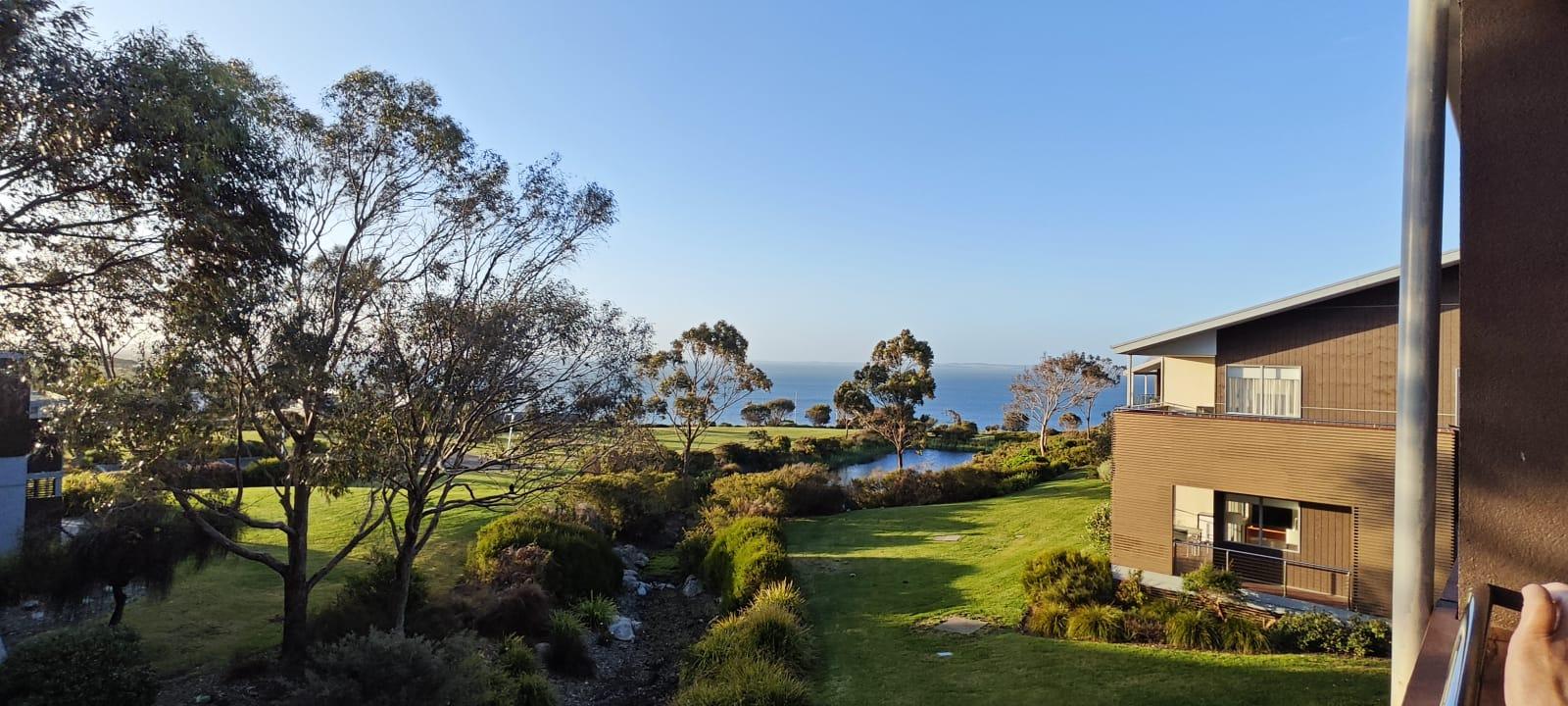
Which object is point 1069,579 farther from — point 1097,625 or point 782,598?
point 782,598

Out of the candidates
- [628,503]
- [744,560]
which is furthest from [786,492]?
[744,560]

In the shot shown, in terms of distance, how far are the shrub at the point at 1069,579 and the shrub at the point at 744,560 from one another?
4794 millimetres

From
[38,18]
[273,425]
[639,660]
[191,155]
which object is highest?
[38,18]

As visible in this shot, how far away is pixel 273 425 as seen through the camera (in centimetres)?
1023

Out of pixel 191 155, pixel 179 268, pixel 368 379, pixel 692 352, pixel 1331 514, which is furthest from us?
pixel 692 352

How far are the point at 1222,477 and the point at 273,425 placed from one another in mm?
14851

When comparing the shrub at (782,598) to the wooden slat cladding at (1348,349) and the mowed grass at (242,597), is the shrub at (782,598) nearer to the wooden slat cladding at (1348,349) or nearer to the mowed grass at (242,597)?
the mowed grass at (242,597)

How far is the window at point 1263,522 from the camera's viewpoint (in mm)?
12188

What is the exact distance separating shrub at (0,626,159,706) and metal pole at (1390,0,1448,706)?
36.4 feet

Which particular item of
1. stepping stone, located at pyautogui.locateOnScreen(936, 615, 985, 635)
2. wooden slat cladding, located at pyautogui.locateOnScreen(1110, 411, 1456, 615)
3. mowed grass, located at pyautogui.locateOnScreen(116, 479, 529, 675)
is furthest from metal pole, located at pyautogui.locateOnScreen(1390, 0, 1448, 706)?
mowed grass, located at pyautogui.locateOnScreen(116, 479, 529, 675)

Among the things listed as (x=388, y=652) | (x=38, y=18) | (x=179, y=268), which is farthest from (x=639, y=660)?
(x=38, y=18)

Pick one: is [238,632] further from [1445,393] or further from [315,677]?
[1445,393]

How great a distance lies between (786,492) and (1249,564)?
14.4 metres

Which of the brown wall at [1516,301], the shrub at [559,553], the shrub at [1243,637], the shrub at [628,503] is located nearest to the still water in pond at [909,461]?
the shrub at [628,503]
